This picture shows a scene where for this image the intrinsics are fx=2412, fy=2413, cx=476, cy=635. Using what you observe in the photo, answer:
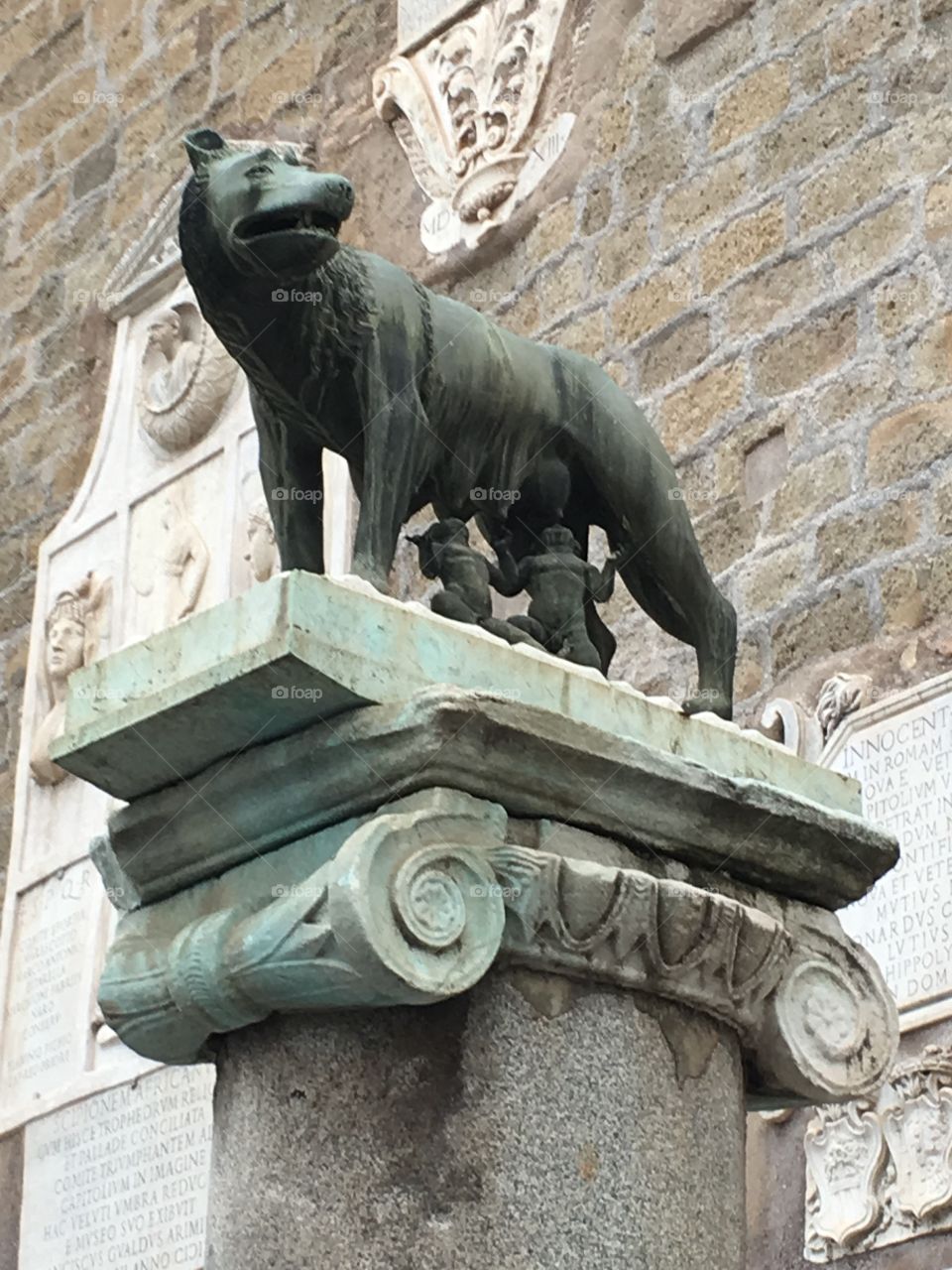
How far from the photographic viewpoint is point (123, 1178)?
6.10 meters

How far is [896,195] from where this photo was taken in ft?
16.8

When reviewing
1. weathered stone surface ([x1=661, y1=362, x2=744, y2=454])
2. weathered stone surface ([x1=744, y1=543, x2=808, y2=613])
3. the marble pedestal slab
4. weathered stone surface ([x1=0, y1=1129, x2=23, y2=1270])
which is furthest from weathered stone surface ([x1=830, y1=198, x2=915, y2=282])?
weathered stone surface ([x1=0, y1=1129, x2=23, y2=1270])

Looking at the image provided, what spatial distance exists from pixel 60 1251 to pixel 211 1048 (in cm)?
413

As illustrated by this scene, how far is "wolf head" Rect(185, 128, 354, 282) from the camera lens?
2.40 meters

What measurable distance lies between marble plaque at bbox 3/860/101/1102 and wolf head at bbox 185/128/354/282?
4284 millimetres

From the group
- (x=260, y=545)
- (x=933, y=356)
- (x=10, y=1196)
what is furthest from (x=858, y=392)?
(x=10, y=1196)

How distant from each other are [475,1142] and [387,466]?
721 mm

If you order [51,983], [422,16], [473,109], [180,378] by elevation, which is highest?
[422,16]

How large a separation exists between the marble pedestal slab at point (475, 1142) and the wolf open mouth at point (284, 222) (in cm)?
77

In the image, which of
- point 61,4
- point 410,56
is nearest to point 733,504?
point 410,56

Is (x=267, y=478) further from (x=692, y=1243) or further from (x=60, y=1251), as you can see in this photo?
(x=60, y=1251)

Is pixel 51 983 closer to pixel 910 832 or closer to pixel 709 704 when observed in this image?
pixel 910 832

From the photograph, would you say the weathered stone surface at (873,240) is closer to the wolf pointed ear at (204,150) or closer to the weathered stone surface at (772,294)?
the weathered stone surface at (772,294)

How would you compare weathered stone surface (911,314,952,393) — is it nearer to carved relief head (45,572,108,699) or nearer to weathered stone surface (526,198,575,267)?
weathered stone surface (526,198,575,267)
